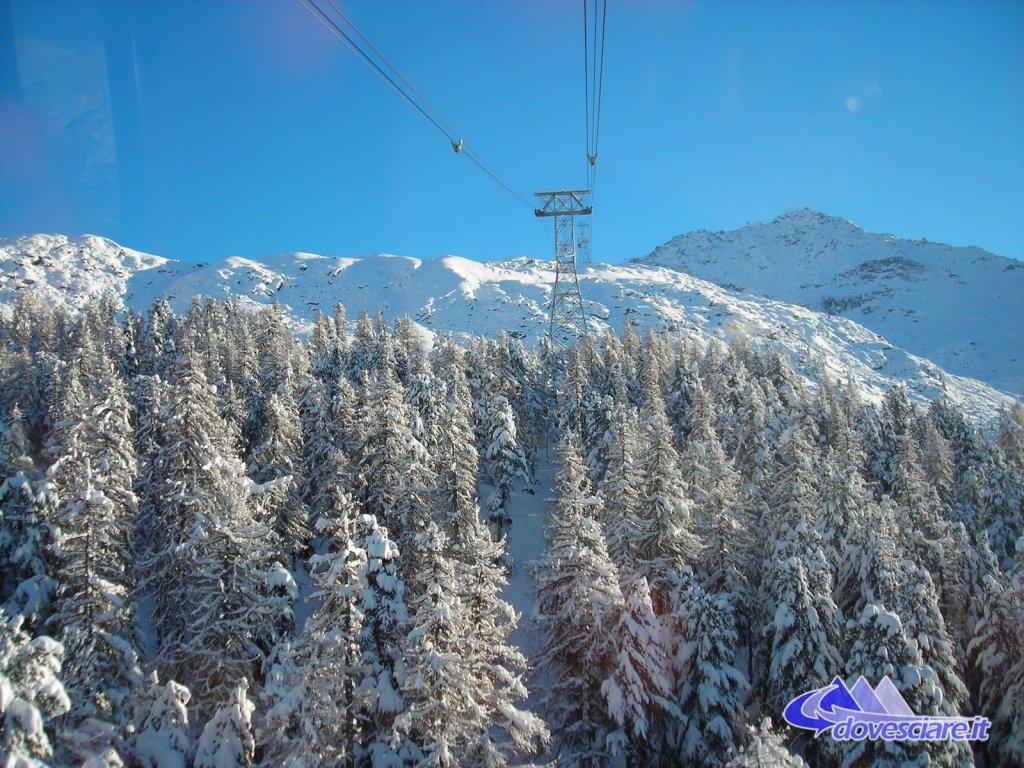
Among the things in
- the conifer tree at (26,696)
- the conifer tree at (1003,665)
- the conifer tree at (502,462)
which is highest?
the conifer tree at (26,696)

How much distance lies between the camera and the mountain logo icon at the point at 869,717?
1861 cm

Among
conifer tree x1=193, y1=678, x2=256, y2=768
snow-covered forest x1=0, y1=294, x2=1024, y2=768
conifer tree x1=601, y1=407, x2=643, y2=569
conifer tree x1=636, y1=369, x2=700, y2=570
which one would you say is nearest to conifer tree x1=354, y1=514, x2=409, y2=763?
snow-covered forest x1=0, y1=294, x2=1024, y2=768

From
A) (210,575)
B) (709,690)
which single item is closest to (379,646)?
(210,575)

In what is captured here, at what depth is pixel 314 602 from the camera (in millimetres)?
31500

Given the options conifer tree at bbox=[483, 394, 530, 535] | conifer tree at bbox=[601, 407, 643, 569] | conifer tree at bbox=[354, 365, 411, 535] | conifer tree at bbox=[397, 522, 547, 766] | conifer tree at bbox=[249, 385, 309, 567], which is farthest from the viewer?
conifer tree at bbox=[483, 394, 530, 535]

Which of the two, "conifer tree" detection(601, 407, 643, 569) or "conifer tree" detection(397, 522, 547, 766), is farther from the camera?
"conifer tree" detection(601, 407, 643, 569)

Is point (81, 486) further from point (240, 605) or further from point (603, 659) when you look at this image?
point (603, 659)

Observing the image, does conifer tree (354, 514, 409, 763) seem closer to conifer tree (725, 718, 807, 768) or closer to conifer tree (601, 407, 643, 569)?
conifer tree (725, 718, 807, 768)

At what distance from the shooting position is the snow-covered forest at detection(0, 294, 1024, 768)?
535 inches

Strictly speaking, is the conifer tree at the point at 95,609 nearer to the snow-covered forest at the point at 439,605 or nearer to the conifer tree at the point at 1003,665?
the snow-covered forest at the point at 439,605

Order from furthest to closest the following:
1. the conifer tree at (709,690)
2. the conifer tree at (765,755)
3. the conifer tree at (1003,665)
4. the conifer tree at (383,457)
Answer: the conifer tree at (383,457), the conifer tree at (1003,665), the conifer tree at (709,690), the conifer tree at (765,755)

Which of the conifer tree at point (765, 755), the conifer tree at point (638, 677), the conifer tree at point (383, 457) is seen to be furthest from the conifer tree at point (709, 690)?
the conifer tree at point (383, 457)

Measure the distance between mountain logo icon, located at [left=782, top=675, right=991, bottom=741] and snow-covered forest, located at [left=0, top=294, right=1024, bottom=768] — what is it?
50 centimetres

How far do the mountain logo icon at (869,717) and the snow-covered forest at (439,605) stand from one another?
0.50 meters
